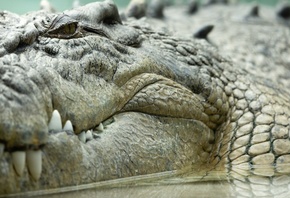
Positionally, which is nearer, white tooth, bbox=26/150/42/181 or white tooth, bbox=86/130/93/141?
white tooth, bbox=26/150/42/181

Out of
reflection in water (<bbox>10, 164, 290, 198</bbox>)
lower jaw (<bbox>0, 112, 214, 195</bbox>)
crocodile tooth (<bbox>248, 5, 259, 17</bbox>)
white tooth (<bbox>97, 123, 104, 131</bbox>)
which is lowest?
reflection in water (<bbox>10, 164, 290, 198</bbox>)

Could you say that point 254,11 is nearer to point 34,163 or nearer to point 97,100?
point 97,100

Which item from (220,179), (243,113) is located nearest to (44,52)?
(220,179)

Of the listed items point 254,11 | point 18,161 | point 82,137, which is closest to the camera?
point 18,161

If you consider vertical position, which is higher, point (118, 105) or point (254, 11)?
point (254, 11)

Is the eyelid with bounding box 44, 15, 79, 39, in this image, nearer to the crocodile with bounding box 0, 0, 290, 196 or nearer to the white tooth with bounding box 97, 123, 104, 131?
the crocodile with bounding box 0, 0, 290, 196

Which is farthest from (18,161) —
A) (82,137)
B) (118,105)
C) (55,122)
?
(118,105)

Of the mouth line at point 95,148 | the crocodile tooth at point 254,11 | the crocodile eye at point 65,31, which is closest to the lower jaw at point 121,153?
the mouth line at point 95,148

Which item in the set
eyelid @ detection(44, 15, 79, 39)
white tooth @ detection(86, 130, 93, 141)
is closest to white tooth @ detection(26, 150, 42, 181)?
white tooth @ detection(86, 130, 93, 141)
